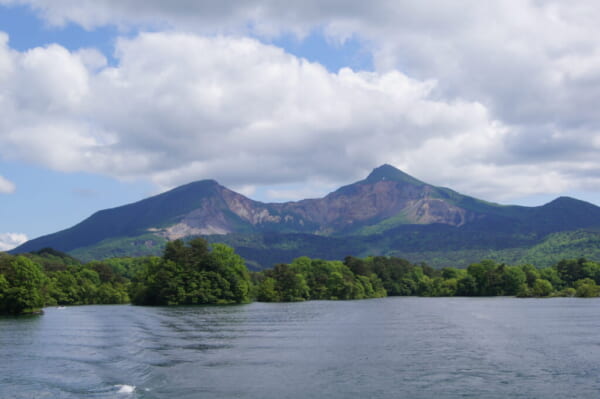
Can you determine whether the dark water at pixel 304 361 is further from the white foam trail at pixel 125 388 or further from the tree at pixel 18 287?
the tree at pixel 18 287

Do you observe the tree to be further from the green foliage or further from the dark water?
the green foliage

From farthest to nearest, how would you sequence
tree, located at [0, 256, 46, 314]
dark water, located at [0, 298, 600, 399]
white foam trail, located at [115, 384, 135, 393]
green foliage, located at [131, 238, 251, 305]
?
1. green foliage, located at [131, 238, 251, 305]
2. tree, located at [0, 256, 46, 314]
3. white foam trail, located at [115, 384, 135, 393]
4. dark water, located at [0, 298, 600, 399]

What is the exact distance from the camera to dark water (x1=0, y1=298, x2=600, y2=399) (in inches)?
1651

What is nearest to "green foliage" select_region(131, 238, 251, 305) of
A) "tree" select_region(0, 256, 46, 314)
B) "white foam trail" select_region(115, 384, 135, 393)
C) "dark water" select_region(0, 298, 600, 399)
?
"tree" select_region(0, 256, 46, 314)

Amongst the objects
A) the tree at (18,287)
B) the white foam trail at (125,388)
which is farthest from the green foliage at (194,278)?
the white foam trail at (125,388)

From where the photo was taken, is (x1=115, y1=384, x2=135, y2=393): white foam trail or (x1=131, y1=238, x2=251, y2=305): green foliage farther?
(x1=131, y1=238, x2=251, y2=305): green foliage

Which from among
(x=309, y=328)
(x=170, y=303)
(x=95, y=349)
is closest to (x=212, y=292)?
(x=170, y=303)

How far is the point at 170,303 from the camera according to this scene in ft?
533

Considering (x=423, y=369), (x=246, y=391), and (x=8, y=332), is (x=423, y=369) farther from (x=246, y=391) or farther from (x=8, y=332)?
(x=8, y=332)

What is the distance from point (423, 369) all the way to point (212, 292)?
122 meters

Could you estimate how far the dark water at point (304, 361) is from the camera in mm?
41938

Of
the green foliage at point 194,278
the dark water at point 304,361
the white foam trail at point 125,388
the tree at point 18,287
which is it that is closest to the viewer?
the dark water at point 304,361

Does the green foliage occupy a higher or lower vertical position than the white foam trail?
higher

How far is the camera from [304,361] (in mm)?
54781
